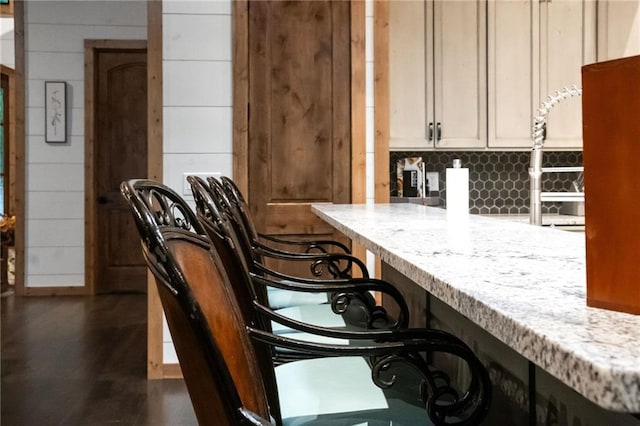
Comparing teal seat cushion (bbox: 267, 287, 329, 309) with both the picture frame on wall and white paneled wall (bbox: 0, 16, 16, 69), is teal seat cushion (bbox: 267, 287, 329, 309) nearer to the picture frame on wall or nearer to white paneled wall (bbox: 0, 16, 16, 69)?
the picture frame on wall

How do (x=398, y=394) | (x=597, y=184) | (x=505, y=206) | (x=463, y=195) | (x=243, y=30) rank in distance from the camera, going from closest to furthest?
(x=597, y=184) → (x=398, y=394) → (x=463, y=195) → (x=243, y=30) → (x=505, y=206)

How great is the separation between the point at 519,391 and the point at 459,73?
337 cm

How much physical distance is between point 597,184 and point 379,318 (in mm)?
1289

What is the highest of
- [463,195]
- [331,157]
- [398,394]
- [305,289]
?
[331,157]

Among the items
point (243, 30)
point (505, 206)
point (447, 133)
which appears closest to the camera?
point (243, 30)

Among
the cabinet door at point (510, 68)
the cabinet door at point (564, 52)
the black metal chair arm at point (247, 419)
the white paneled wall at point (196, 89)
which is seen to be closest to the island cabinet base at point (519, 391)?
the black metal chair arm at point (247, 419)

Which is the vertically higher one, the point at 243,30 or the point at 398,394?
the point at 243,30

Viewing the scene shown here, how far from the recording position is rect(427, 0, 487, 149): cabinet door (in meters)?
4.34

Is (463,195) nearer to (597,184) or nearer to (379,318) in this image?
(379,318)

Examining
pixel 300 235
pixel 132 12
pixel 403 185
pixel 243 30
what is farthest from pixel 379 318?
pixel 132 12

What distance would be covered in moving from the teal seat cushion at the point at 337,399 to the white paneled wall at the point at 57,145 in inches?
225

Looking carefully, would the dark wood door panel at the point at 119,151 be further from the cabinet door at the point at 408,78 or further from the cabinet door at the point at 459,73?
the cabinet door at the point at 459,73

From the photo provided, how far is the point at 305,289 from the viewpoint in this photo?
5.02 feet

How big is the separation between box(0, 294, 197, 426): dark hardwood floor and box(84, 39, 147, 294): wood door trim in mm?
995
